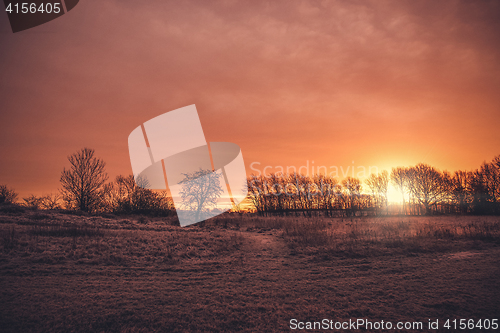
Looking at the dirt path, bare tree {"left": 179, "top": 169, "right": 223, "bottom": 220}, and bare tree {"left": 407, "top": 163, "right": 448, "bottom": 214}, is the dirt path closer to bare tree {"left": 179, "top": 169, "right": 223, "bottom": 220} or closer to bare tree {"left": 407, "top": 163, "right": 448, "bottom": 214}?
bare tree {"left": 179, "top": 169, "right": 223, "bottom": 220}

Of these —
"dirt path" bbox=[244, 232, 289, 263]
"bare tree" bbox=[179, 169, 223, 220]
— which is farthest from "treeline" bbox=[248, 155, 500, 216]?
"dirt path" bbox=[244, 232, 289, 263]

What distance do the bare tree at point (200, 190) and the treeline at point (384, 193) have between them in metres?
19.8

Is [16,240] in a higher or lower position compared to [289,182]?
lower

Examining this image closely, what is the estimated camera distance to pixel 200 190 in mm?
46406

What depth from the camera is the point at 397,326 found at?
16.3 feet

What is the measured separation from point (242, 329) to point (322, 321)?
6.13 ft

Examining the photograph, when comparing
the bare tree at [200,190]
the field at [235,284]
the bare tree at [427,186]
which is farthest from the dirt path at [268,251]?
the bare tree at [427,186]

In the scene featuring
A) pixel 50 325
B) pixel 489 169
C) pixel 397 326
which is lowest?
pixel 397 326

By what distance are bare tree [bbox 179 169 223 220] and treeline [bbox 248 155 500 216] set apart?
19.8m

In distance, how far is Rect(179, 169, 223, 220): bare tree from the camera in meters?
44.9

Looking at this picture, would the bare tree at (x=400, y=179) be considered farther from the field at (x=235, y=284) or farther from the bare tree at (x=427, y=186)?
the field at (x=235, y=284)

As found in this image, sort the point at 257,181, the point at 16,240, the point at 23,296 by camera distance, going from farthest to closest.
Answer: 1. the point at 257,181
2. the point at 16,240
3. the point at 23,296

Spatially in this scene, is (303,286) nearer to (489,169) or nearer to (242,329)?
(242,329)

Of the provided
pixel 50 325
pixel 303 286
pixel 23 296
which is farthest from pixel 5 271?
pixel 303 286
